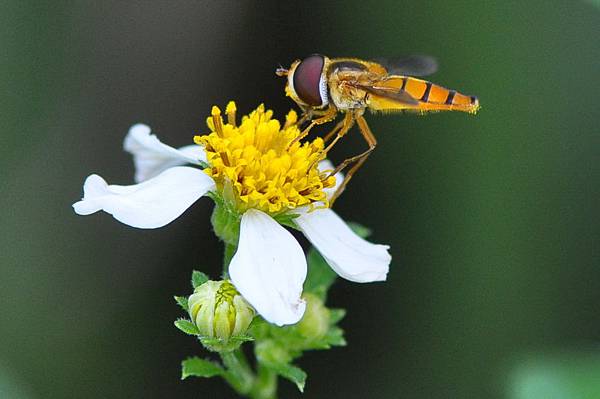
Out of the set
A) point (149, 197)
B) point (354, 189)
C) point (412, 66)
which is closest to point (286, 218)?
point (149, 197)

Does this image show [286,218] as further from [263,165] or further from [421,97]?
[421,97]

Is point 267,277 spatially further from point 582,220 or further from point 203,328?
point 582,220

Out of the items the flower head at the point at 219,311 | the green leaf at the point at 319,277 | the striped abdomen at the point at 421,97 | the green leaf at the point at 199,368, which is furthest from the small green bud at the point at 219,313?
the striped abdomen at the point at 421,97

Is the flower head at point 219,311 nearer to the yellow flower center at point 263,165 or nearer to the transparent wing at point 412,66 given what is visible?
the yellow flower center at point 263,165

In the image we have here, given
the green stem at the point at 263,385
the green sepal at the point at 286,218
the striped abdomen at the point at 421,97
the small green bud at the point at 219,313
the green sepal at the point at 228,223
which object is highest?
the striped abdomen at the point at 421,97

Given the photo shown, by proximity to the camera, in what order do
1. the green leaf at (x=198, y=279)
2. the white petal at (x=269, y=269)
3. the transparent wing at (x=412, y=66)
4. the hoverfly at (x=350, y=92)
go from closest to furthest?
the white petal at (x=269, y=269) → the green leaf at (x=198, y=279) → the hoverfly at (x=350, y=92) → the transparent wing at (x=412, y=66)

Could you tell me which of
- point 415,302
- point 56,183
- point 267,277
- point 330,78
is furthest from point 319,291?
point 56,183
